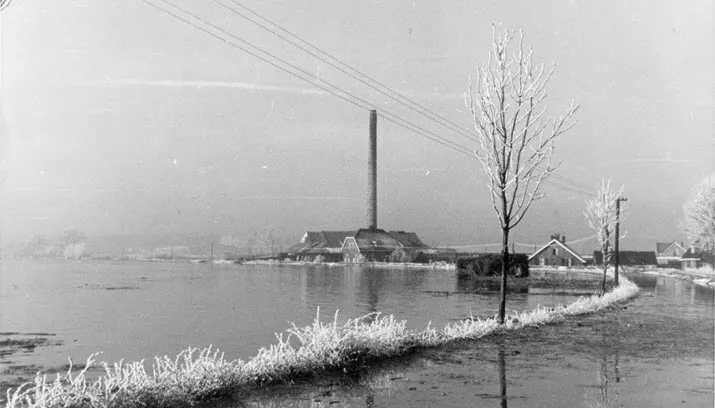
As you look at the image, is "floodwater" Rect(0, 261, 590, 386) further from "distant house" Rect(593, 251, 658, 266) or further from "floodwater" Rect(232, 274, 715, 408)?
"distant house" Rect(593, 251, 658, 266)

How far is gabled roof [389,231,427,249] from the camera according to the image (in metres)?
148

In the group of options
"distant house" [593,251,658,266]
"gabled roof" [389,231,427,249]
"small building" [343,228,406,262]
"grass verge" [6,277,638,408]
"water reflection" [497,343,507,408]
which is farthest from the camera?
"gabled roof" [389,231,427,249]

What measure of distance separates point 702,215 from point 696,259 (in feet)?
142

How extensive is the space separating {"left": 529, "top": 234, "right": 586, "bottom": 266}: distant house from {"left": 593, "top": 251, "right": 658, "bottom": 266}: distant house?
542 inches

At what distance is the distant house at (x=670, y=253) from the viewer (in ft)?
440

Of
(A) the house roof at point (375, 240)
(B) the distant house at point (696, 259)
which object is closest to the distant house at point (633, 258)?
(B) the distant house at point (696, 259)

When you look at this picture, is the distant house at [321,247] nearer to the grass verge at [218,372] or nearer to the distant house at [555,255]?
the distant house at [555,255]

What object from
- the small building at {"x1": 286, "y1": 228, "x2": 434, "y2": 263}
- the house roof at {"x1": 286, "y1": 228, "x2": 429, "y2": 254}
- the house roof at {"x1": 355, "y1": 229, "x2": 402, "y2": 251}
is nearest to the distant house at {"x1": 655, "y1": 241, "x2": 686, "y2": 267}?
the small building at {"x1": 286, "y1": 228, "x2": 434, "y2": 263}

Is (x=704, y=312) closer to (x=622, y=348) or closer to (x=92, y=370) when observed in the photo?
(x=622, y=348)

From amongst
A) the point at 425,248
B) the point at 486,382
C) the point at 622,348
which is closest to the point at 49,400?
the point at 486,382

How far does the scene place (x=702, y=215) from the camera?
247 ft

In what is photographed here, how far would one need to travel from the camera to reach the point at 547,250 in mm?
112938

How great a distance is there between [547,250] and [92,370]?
104 metres

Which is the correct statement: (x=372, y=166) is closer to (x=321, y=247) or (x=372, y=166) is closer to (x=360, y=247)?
(x=360, y=247)
